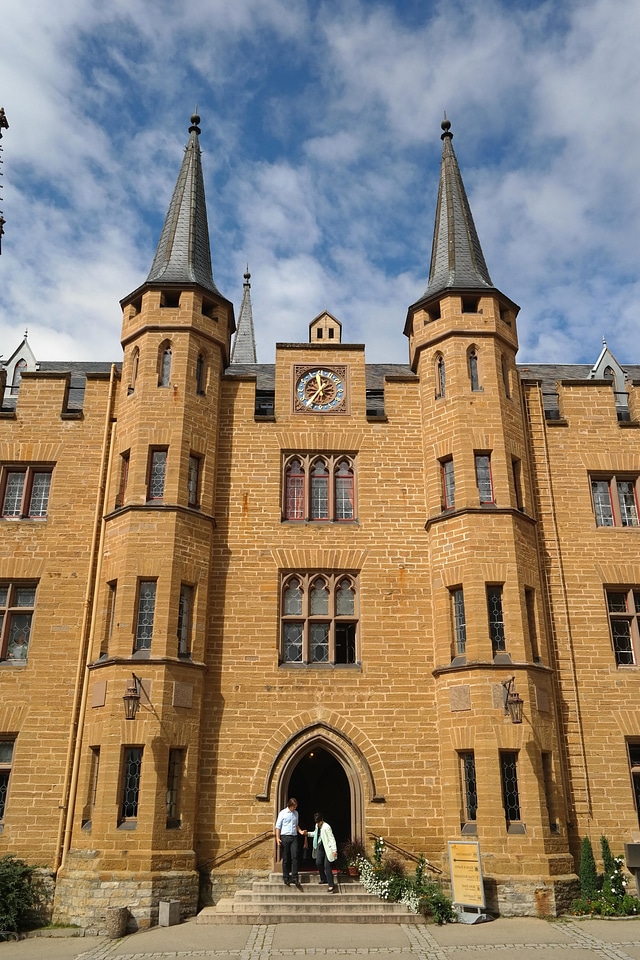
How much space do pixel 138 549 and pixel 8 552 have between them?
3273mm

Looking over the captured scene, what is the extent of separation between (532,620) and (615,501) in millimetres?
3988

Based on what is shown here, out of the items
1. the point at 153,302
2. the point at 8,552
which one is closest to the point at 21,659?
the point at 8,552

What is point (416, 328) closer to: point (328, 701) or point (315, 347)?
point (315, 347)

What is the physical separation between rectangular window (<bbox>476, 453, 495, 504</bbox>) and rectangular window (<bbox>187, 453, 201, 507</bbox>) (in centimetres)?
628

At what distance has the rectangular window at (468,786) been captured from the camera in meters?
15.1

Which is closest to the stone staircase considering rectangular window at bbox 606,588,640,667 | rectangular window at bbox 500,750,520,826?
rectangular window at bbox 500,750,520,826

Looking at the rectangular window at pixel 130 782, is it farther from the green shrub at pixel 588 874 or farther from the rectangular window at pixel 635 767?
the rectangular window at pixel 635 767

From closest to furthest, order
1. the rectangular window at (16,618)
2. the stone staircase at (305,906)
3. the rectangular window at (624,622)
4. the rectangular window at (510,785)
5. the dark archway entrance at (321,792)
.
A: 1. the stone staircase at (305,906)
2. the rectangular window at (510,785)
3. the rectangular window at (16,618)
4. the rectangular window at (624,622)
5. the dark archway entrance at (321,792)

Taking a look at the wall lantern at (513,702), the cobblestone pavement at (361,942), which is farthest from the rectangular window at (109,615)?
the wall lantern at (513,702)

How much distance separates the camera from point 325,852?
14.6 m

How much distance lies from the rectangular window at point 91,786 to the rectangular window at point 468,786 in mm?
7047

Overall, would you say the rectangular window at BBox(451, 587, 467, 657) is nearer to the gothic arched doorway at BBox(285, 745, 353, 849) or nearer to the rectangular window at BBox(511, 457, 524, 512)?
the rectangular window at BBox(511, 457, 524, 512)

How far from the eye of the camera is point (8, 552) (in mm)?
17469

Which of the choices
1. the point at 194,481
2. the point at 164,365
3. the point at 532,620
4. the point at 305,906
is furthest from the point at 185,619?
the point at 532,620
